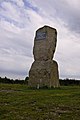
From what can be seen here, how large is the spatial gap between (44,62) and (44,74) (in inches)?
58.1

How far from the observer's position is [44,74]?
110ft

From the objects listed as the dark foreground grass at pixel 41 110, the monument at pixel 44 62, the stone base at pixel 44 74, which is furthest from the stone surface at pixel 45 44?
the dark foreground grass at pixel 41 110

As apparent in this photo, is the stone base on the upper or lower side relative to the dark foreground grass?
upper

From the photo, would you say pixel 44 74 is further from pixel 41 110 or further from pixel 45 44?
pixel 41 110

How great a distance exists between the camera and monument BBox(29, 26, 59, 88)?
33.4m

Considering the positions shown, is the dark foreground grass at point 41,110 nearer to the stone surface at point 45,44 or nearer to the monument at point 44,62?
the monument at point 44,62

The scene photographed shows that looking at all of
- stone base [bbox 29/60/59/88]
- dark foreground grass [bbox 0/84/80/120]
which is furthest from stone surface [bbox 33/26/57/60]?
dark foreground grass [bbox 0/84/80/120]

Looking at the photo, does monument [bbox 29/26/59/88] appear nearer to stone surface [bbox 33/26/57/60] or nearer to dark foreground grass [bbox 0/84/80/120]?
stone surface [bbox 33/26/57/60]

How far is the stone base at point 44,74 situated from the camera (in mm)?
33219

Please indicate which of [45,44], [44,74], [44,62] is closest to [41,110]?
[44,74]

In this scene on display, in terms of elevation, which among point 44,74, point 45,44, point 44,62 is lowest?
point 44,74

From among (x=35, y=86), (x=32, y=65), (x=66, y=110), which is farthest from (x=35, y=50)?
(x=66, y=110)

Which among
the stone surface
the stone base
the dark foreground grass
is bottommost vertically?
the dark foreground grass

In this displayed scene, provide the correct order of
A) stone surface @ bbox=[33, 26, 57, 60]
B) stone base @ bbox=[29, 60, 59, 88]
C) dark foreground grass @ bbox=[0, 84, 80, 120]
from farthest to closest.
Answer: stone surface @ bbox=[33, 26, 57, 60]
stone base @ bbox=[29, 60, 59, 88]
dark foreground grass @ bbox=[0, 84, 80, 120]
